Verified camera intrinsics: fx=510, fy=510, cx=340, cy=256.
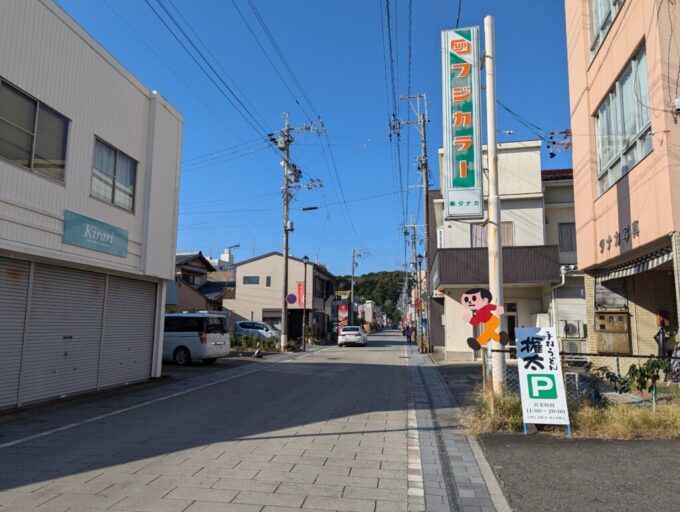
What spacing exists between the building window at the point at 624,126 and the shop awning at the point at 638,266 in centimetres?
182

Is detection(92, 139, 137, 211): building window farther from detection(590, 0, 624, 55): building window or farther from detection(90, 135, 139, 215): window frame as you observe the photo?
detection(590, 0, 624, 55): building window

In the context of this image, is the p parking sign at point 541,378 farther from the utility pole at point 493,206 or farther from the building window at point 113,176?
the building window at point 113,176

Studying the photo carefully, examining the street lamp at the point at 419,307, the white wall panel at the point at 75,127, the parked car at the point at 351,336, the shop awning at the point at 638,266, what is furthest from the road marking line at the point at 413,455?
the parked car at the point at 351,336

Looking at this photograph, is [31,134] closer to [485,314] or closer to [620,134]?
[485,314]

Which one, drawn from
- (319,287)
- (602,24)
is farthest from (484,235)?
(319,287)

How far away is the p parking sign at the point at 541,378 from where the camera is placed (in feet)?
24.3

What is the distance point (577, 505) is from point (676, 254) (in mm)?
5199

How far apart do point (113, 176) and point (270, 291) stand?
101 feet

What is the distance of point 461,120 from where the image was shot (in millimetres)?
9867

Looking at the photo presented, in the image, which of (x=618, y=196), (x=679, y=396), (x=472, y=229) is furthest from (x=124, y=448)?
(x=472, y=229)

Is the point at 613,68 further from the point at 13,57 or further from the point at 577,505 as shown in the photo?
the point at 13,57

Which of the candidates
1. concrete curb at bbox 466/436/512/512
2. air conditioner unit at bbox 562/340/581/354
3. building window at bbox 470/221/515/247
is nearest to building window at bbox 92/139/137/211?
concrete curb at bbox 466/436/512/512

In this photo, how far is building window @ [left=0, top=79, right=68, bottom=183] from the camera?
29.2 ft

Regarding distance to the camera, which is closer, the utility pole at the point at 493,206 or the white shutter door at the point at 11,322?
the utility pole at the point at 493,206
